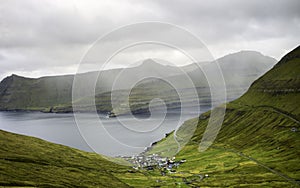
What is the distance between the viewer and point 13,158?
101500 mm

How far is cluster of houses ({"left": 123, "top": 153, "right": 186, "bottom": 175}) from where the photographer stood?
148400mm

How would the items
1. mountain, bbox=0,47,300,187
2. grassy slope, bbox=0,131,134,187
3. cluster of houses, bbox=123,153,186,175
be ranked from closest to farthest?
grassy slope, bbox=0,131,134,187, mountain, bbox=0,47,300,187, cluster of houses, bbox=123,153,186,175

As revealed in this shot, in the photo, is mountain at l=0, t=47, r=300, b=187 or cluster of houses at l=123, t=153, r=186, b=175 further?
cluster of houses at l=123, t=153, r=186, b=175

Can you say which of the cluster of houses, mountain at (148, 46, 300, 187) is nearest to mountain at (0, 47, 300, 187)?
mountain at (148, 46, 300, 187)

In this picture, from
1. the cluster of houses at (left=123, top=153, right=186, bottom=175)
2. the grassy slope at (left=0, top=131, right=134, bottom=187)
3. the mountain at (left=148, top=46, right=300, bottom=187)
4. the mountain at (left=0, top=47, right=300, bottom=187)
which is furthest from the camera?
the cluster of houses at (left=123, top=153, right=186, bottom=175)

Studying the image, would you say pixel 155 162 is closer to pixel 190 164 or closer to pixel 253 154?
pixel 190 164

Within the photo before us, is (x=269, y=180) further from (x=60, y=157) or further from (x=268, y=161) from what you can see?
(x=60, y=157)

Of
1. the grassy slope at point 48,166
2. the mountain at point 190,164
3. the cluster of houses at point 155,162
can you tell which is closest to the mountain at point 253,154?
the mountain at point 190,164

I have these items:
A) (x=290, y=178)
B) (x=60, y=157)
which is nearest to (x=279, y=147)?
(x=290, y=178)

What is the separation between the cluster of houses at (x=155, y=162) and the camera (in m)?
148

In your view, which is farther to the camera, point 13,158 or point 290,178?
point 290,178

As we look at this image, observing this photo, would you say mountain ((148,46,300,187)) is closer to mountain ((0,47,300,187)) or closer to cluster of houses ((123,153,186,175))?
mountain ((0,47,300,187))

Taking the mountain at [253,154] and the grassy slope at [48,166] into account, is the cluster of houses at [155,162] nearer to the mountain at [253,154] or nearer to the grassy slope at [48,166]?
the mountain at [253,154]

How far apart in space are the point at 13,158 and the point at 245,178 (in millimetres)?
84827
